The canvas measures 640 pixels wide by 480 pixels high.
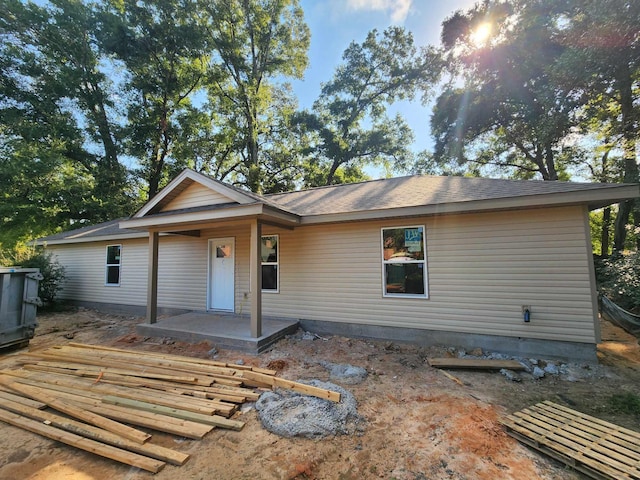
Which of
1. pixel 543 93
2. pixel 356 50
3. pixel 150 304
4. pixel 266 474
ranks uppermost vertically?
pixel 356 50

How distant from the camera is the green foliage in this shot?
33.5 ft

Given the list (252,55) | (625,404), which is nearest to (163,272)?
(625,404)

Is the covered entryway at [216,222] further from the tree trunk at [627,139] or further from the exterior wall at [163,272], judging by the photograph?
the tree trunk at [627,139]

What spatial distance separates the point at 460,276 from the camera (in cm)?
555

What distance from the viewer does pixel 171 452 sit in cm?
264

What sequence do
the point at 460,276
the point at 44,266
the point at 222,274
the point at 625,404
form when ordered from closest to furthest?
the point at 625,404 < the point at 460,276 < the point at 222,274 < the point at 44,266

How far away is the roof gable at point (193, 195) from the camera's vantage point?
605 cm

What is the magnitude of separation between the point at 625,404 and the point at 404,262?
3625 millimetres

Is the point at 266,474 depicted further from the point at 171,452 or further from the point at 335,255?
the point at 335,255

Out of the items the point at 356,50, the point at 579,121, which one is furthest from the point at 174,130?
the point at 579,121

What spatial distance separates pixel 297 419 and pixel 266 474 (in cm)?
72

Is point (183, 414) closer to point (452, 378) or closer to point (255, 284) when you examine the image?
point (255, 284)

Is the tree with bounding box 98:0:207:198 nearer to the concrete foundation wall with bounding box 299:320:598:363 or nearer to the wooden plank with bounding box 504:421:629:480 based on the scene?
the concrete foundation wall with bounding box 299:320:598:363

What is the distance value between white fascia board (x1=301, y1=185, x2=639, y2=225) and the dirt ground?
9.19 feet
